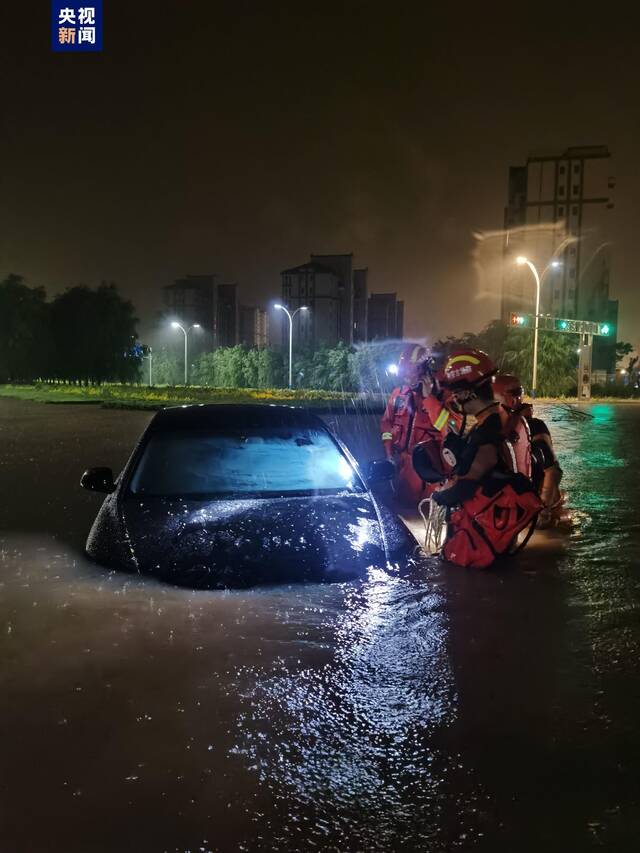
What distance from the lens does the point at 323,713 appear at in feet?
12.3

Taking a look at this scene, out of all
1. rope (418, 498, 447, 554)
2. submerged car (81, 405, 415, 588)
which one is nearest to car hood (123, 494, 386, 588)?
submerged car (81, 405, 415, 588)

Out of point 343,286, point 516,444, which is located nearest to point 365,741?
point 516,444

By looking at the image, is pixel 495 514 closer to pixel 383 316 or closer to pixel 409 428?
pixel 409 428

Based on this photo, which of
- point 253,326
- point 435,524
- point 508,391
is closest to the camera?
point 435,524

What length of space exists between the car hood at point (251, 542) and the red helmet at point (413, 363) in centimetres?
410

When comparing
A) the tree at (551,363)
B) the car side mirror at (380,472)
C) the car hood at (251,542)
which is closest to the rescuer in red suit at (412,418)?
the car side mirror at (380,472)

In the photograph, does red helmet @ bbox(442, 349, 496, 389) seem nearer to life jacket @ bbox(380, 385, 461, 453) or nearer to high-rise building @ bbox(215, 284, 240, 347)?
life jacket @ bbox(380, 385, 461, 453)

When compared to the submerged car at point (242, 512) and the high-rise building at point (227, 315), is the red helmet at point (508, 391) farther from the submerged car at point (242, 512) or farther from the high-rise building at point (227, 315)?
the high-rise building at point (227, 315)

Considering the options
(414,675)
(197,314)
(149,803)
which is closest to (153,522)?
(414,675)

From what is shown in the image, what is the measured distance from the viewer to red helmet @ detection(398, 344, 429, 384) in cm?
926

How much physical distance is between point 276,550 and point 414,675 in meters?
1.16

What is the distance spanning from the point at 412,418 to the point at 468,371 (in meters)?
3.52

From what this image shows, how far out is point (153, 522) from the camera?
5.24m

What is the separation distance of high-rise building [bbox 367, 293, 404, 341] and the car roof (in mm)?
127878
